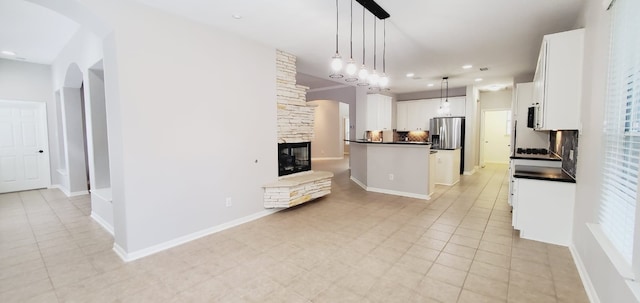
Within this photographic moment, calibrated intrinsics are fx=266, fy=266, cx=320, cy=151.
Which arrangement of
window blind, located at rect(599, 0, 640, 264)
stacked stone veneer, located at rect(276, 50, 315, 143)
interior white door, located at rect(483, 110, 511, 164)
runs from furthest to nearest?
interior white door, located at rect(483, 110, 511, 164)
stacked stone veneer, located at rect(276, 50, 315, 143)
window blind, located at rect(599, 0, 640, 264)

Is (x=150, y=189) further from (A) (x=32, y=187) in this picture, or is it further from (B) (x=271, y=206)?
(A) (x=32, y=187)

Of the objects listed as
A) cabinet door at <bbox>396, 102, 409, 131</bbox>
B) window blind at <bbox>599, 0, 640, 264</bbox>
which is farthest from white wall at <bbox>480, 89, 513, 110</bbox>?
window blind at <bbox>599, 0, 640, 264</bbox>

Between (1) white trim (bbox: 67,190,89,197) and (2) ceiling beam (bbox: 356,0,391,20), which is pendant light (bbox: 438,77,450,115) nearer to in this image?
(2) ceiling beam (bbox: 356,0,391,20)

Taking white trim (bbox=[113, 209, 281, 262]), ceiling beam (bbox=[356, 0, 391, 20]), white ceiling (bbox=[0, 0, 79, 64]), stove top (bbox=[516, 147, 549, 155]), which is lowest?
white trim (bbox=[113, 209, 281, 262])

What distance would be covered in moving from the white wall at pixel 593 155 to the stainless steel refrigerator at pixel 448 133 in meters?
5.28

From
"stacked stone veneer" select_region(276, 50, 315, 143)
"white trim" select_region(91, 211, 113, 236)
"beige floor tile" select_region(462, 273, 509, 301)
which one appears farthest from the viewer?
"stacked stone veneer" select_region(276, 50, 315, 143)

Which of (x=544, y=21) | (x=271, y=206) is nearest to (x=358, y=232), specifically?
(x=271, y=206)

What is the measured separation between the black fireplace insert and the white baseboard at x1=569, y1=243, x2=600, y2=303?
393 centimetres

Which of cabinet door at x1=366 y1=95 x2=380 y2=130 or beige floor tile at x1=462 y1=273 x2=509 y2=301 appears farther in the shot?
cabinet door at x1=366 y1=95 x2=380 y2=130

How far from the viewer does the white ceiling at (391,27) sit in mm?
2965

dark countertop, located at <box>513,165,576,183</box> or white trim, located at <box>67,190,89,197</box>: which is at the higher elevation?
dark countertop, located at <box>513,165,576,183</box>

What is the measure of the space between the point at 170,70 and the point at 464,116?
7.81 metres

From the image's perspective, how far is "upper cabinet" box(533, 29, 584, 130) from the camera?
2.79 metres

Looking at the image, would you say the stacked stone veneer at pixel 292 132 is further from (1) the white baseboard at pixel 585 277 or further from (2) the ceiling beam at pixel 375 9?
(1) the white baseboard at pixel 585 277
